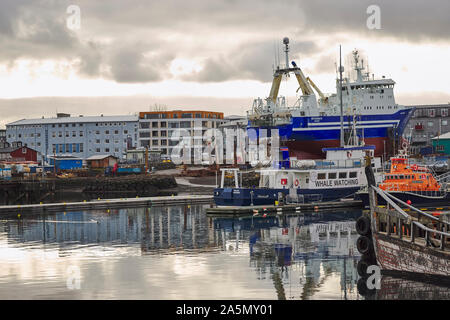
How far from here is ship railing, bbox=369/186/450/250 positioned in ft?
72.0

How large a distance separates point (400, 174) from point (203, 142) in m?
86.5

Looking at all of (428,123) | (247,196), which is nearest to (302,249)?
(247,196)

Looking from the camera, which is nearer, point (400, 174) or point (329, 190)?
point (400, 174)

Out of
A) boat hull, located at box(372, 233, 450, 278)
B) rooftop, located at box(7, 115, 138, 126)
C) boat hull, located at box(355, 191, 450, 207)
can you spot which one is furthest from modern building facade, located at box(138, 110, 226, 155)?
boat hull, located at box(372, 233, 450, 278)

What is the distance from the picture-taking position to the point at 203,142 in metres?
132

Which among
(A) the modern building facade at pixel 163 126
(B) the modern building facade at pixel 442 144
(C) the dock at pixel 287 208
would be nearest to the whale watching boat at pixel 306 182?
(C) the dock at pixel 287 208

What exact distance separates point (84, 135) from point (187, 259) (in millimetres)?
108157

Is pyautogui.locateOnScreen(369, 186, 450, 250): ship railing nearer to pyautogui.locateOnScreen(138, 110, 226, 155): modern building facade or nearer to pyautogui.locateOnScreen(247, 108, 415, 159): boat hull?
pyautogui.locateOnScreen(247, 108, 415, 159): boat hull

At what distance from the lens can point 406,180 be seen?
4697 centimetres

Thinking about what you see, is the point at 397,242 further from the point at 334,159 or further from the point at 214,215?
the point at 334,159

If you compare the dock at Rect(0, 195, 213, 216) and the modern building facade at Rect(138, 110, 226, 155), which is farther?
the modern building facade at Rect(138, 110, 226, 155)

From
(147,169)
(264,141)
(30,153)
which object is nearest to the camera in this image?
(264,141)

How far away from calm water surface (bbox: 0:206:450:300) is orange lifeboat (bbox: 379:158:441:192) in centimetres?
524

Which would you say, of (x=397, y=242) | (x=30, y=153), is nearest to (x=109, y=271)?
(x=397, y=242)
